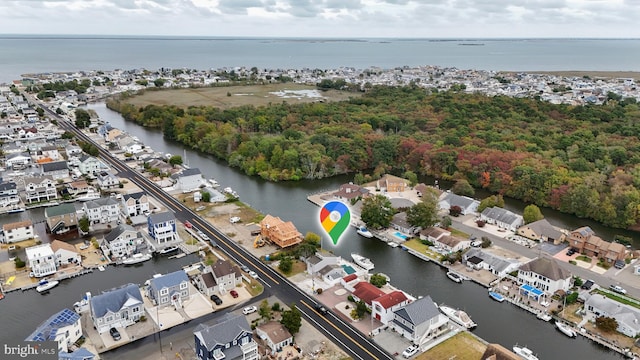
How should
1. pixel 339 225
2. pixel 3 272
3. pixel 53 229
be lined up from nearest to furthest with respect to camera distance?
pixel 339 225, pixel 3 272, pixel 53 229

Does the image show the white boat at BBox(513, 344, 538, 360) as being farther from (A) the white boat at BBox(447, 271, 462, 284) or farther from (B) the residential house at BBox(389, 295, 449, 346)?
(A) the white boat at BBox(447, 271, 462, 284)

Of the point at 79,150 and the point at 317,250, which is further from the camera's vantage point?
the point at 79,150

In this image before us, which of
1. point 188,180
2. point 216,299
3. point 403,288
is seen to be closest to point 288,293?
point 216,299

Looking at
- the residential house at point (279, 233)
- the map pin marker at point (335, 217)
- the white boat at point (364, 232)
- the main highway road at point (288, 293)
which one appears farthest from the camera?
the white boat at point (364, 232)

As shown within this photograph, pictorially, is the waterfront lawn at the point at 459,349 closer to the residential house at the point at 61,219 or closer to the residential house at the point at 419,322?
the residential house at the point at 419,322

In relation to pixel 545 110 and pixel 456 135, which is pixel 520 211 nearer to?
pixel 456 135

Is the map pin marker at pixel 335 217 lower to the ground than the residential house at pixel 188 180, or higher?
higher

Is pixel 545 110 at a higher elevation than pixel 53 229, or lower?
higher

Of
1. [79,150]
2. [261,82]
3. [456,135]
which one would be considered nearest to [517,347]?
[456,135]

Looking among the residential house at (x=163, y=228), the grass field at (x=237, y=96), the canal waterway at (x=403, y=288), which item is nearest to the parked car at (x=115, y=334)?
the canal waterway at (x=403, y=288)
